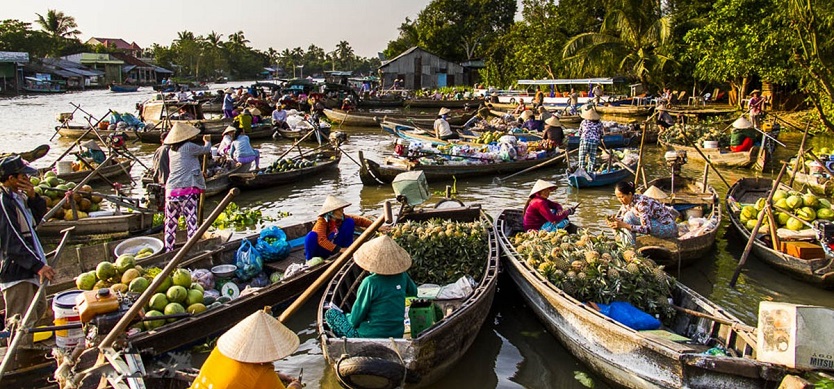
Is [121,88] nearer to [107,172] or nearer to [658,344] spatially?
[107,172]

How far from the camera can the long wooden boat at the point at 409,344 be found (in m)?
3.93

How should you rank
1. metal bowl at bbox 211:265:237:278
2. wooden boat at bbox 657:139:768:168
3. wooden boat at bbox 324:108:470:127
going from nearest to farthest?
metal bowl at bbox 211:265:237:278 → wooden boat at bbox 657:139:768:168 → wooden boat at bbox 324:108:470:127

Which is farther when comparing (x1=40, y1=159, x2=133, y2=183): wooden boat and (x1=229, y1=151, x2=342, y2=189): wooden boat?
(x1=229, y1=151, x2=342, y2=189): wooden boat

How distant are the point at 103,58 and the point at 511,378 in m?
63.2

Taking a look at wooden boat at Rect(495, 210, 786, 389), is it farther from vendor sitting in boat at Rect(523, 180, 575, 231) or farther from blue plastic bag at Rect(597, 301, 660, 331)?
vendor sitting in boat at Rect(523, 180, 575, 231)

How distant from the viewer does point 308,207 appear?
38.4ft

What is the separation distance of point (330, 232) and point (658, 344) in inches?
140

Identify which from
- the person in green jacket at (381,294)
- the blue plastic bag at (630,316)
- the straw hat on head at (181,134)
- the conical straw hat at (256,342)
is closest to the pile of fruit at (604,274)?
the blue plastic bag at (630,316)

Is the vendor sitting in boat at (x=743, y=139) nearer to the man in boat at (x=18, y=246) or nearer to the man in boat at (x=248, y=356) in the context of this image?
the man in boat at (x=248, y=356)

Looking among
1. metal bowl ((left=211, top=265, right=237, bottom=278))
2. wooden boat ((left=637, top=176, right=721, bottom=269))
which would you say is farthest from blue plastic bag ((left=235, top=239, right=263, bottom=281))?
wooden boat ((left=637, top=176, right=721, bottom=269))

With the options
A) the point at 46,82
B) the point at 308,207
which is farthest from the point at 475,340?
the point at 46,82

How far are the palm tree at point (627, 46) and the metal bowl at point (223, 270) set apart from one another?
2440 centimetres

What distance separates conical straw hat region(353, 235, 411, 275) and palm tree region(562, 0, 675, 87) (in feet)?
82.1

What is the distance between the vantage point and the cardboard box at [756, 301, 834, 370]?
3.57m
